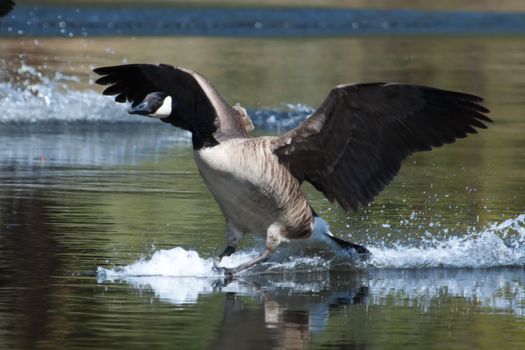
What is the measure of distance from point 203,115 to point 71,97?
9.78 m

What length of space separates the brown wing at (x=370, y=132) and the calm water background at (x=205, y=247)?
60cm

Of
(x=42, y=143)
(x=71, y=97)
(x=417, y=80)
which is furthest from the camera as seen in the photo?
(x=417, y=80)

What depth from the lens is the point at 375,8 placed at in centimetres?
Answer: 4153

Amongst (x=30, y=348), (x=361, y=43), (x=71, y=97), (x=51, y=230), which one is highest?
(x=361, y=43)

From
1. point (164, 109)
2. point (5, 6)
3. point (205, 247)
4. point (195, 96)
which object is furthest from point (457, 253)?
point (5, 6)

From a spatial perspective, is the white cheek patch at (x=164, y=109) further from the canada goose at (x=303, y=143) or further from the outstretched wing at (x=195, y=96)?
the outstretched wing at (x=195, y=96)

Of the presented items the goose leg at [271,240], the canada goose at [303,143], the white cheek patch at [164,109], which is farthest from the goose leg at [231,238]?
the white cheek patch at [164,109]

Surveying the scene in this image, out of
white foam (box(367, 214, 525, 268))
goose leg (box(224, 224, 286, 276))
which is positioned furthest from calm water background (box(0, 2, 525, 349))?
goose leg (box(224, 224, 286, 276))

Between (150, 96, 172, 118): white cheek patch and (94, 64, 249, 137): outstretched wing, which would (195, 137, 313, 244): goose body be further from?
(150, 96, 172, 118): white cheek patch

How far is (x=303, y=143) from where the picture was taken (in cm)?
1000

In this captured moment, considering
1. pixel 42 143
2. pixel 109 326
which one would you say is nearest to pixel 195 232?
pixel 109 326

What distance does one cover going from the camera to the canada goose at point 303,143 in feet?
31.5

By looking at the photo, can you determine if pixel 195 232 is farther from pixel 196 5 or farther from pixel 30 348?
pixel 196 5

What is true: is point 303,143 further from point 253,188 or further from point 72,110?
point 72,110
